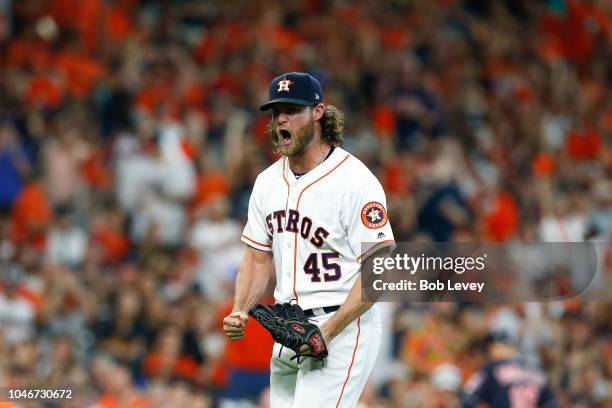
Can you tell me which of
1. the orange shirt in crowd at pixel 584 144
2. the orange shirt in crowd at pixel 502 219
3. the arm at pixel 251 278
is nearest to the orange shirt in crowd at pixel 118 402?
the arm at pixel 251 278

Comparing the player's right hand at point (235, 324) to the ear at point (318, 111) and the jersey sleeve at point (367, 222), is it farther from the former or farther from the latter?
the ear at point (318, 111)

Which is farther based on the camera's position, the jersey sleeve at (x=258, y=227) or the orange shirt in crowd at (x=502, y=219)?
the orange shirt in crowd at (x=502, y=219)

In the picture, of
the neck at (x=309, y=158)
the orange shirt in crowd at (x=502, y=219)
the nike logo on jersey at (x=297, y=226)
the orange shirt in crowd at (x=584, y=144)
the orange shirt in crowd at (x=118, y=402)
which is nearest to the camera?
the nike logo on jersey at (x=297, y=226)

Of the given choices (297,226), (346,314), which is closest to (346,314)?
(346,314)

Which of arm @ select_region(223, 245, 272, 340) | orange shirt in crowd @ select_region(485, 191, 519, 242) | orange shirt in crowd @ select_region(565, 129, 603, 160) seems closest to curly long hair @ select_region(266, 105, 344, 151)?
arm @ select_region(223, 245, 272, 340)

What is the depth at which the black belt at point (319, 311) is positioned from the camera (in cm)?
533

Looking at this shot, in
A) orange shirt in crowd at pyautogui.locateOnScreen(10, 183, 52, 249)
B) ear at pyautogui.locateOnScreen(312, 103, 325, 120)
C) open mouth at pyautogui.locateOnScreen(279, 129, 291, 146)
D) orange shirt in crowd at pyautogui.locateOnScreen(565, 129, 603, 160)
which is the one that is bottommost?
open mouth at pyautogui.locateOnScreen(279, 129, 291, 146)

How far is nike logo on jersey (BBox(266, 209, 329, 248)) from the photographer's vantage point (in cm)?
530

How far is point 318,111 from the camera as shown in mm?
5406

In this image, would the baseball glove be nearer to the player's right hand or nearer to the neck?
the player's right hand

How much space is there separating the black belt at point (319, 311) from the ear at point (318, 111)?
2.93 ft

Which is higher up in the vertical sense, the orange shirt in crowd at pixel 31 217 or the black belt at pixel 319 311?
the orange shirt in crowd at pixel 31 217

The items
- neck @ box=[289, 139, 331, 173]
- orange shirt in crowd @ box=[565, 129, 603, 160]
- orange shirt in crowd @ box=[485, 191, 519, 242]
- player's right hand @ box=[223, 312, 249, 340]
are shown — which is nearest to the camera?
player's right hand @ box=[223, 312, 249, 340]

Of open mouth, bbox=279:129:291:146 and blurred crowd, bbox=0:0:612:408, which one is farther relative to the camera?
blurred crowd, bbox=0:0:612:408
